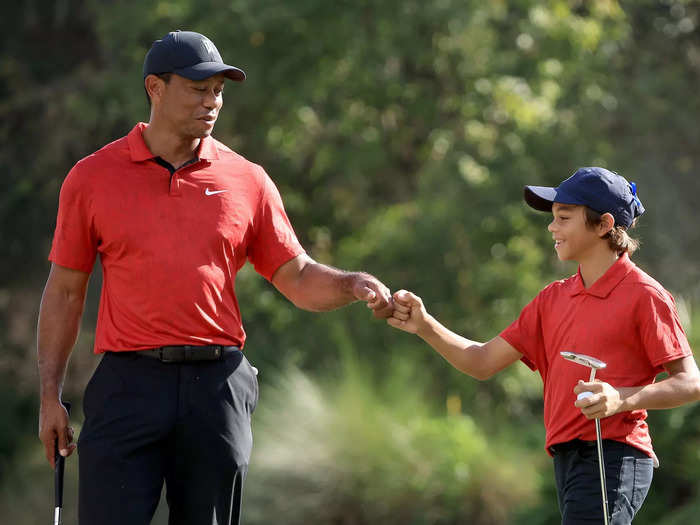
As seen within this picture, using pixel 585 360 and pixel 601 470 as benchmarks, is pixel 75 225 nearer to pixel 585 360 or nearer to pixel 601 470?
pixel 585 360

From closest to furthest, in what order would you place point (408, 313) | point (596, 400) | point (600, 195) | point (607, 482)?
point (596, 400) < point (607, 482) < point (600, 195) < point (408, 313)

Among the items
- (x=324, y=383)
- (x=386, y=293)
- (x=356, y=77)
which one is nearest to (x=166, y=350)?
(x=386, y=293)

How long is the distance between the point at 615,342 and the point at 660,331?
0.53 feet

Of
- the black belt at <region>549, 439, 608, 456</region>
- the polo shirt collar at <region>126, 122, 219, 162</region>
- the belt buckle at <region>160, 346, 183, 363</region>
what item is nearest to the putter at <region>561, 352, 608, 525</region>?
the black belt at <region>549, 439, 608, 456</region>

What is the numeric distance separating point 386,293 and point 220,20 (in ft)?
23.5

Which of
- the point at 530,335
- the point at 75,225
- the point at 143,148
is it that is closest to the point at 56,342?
the point at 75,225

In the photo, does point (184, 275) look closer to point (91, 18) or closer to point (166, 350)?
point (166, 350)

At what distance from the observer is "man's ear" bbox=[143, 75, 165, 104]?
4473 mm

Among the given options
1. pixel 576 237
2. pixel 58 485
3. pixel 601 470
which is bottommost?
pixel 58 485

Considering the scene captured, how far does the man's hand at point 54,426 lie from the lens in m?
4.35

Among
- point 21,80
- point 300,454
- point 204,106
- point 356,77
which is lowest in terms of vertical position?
point 300,454

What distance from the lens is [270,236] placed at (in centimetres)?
462

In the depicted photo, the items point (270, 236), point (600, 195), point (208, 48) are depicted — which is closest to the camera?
point (600, 195)

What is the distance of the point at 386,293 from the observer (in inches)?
182
